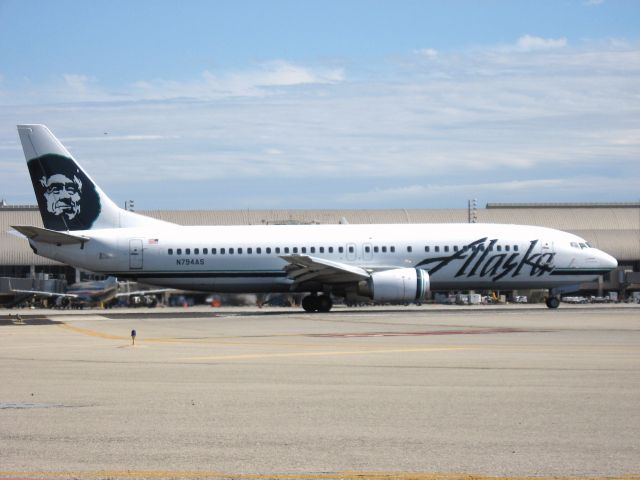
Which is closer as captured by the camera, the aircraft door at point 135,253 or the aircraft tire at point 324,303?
the aircraft door at point 135,253

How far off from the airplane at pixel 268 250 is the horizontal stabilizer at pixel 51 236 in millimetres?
48

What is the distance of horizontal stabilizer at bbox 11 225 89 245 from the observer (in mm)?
43031

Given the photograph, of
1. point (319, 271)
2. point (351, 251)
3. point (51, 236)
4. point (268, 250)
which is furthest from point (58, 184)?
point (351, 251)

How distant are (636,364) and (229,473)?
11.5m

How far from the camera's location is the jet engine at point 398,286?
4281 cm

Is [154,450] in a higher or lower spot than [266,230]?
lower

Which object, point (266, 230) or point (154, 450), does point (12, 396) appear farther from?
point (266, 230)

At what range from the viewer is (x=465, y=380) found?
52.2ft

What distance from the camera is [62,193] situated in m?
44.6

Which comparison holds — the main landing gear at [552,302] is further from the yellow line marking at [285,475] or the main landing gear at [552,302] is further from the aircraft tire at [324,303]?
the yellow line marking at [285,475]

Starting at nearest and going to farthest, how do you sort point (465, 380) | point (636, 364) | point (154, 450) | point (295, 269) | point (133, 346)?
point (154, 450) → point (465, 380) → point (636, 364) → point (133, 346) → point (295, 269)

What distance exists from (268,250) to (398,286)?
642 cm

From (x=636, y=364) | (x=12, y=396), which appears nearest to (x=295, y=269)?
(x=636, y=364)

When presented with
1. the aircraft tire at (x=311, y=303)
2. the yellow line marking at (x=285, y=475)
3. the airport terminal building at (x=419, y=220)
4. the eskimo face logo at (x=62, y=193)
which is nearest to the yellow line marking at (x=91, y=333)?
the eskimo face logo at (x=62, y=193)
